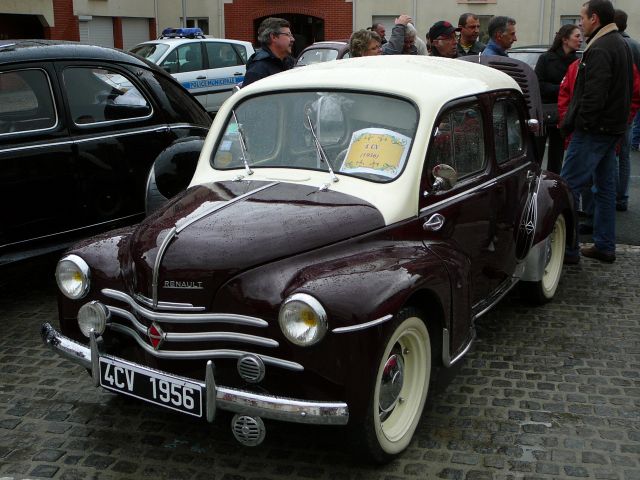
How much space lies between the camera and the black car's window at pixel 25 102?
5.21 m

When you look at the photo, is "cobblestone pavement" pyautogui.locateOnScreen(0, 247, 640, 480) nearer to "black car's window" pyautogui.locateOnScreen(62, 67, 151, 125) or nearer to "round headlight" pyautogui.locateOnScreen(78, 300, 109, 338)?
"round headlight" pyautogui.locateOnScreen(78, 300, 109, 338)

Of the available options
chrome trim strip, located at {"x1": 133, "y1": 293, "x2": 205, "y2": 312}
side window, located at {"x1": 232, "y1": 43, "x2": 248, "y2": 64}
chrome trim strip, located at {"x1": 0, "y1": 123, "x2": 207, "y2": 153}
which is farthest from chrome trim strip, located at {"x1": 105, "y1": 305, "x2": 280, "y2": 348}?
side window, located at {"x1": 232, "y1": 43, "x2": 248, "y2": 64}

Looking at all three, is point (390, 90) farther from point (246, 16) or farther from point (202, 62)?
point (246, 16)

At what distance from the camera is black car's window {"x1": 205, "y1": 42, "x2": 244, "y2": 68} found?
15547 mm

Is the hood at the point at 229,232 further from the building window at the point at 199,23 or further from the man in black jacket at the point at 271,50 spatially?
the building window at the point at 199,23

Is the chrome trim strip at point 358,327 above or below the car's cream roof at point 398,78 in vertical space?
below

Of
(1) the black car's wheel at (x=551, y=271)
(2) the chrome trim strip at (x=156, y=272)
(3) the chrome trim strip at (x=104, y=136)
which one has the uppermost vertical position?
(3) the chrome trim strip at (x=104, y=136)

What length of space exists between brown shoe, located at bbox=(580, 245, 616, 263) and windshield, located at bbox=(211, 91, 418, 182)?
3.31 metres

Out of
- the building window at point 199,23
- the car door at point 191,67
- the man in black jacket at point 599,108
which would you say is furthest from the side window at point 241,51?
the building window at point 199,23

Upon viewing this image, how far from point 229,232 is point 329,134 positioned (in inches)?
40.7

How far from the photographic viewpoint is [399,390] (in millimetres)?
3553

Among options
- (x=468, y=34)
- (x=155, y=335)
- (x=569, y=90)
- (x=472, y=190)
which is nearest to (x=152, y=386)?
(x=155, y=335)

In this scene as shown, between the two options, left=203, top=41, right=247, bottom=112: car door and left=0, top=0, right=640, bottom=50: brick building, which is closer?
left=203, top=41, right=247, bottom=112: car door

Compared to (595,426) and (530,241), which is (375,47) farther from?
(595,426)
